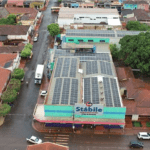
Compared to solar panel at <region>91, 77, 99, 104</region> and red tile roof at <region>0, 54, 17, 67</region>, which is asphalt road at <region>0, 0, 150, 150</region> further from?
red tile roof at <region>0, 54, 17, 67</region>

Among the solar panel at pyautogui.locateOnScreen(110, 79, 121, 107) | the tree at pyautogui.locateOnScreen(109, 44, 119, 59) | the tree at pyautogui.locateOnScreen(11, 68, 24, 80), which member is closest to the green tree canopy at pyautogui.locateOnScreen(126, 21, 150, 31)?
the tree at pyautogui.locateOnScreen(109, 44, 119, 59)

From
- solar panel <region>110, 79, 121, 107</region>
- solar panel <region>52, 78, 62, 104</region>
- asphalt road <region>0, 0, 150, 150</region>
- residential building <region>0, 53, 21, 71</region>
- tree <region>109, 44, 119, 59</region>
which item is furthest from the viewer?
tree <region>109, 44, 119, 59</region>

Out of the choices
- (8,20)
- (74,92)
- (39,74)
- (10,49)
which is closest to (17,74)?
(39,74)

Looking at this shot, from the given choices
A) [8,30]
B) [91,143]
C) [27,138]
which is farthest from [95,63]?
[8,30]

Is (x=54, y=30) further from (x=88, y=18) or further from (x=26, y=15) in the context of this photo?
(x=26, y=15)

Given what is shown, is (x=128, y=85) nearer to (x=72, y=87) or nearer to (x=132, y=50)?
Answer: (x=132, y=50)

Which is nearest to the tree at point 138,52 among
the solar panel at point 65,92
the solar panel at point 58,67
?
the solar panel at point 58,67
